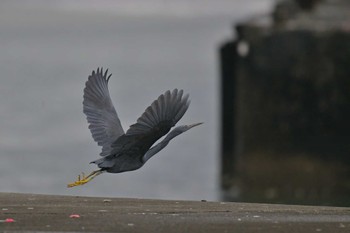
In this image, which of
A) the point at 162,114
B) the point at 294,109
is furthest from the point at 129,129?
the point at 294,109

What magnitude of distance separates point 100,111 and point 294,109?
11818 millimetres

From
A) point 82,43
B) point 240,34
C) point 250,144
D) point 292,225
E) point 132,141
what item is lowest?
point 292,225

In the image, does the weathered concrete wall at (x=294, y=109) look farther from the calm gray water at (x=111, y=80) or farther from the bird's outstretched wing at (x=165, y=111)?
the bird's outstretched wing at (x=165, y=111)

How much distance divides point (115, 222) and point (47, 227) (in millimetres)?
428

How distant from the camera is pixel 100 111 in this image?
29.1 ft

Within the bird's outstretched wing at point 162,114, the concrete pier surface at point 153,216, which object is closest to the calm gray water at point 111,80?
the concrete pier surface at point 153,216

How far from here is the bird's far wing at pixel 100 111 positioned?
8.69 meters

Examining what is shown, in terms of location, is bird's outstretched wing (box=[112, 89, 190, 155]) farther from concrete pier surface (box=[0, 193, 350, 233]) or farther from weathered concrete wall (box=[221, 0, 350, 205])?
weathered concrete wall (box=[221, 0, 350, 205])

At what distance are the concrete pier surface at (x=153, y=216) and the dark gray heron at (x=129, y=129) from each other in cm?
25

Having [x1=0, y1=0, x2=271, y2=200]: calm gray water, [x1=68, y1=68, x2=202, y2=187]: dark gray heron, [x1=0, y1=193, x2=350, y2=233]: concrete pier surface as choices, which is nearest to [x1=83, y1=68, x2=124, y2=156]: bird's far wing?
[x1=68, y1=68, x2=202, y2=187]: dark gray heron

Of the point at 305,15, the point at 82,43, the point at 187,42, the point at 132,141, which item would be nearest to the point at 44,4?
the point at 82,43

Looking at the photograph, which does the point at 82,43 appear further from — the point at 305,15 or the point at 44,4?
the point at 305,15

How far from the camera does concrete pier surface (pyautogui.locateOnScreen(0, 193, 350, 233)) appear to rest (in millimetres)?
7156

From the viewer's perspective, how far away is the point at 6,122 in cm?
3553
